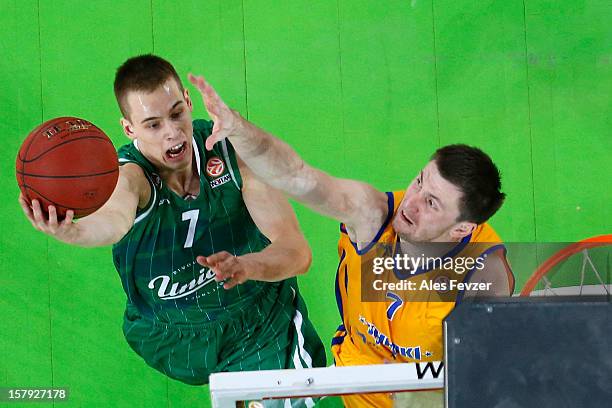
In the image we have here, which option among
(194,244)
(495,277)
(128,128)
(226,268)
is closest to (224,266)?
(226,268)

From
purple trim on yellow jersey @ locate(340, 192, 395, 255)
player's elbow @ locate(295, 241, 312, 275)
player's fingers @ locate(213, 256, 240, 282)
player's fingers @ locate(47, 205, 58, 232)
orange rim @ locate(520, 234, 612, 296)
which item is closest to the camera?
player's fingers @ locate(213, 256, 240, 282)

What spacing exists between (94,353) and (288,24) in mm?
1355

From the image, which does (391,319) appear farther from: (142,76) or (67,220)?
(142,76)

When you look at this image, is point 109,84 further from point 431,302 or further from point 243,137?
point 431,302

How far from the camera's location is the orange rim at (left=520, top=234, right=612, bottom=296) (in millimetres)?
3025

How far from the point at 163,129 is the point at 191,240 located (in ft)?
1.18

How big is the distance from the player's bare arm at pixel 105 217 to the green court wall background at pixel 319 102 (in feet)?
1.50

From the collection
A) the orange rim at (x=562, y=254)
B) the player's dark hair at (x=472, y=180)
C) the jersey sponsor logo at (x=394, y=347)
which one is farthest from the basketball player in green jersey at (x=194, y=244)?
the orange rim at (x=562, y=254)

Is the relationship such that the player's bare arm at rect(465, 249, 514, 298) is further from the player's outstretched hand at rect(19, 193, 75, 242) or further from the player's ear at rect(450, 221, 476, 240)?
the player's outstretched hand at rect(19, 193, 75, 242)

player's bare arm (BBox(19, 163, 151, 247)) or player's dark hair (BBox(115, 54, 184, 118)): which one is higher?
player's dark hair (BBox(115, 54, 184, 118))

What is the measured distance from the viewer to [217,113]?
2217 millimetres

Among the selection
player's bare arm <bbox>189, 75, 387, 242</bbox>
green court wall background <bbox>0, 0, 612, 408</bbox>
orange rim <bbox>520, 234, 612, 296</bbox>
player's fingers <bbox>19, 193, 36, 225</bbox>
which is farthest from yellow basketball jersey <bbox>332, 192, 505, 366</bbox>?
player's fingers <bbox>19, 193, 36, 225</bbox>

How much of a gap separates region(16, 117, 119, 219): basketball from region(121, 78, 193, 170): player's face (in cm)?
26

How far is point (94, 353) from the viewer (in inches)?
128
